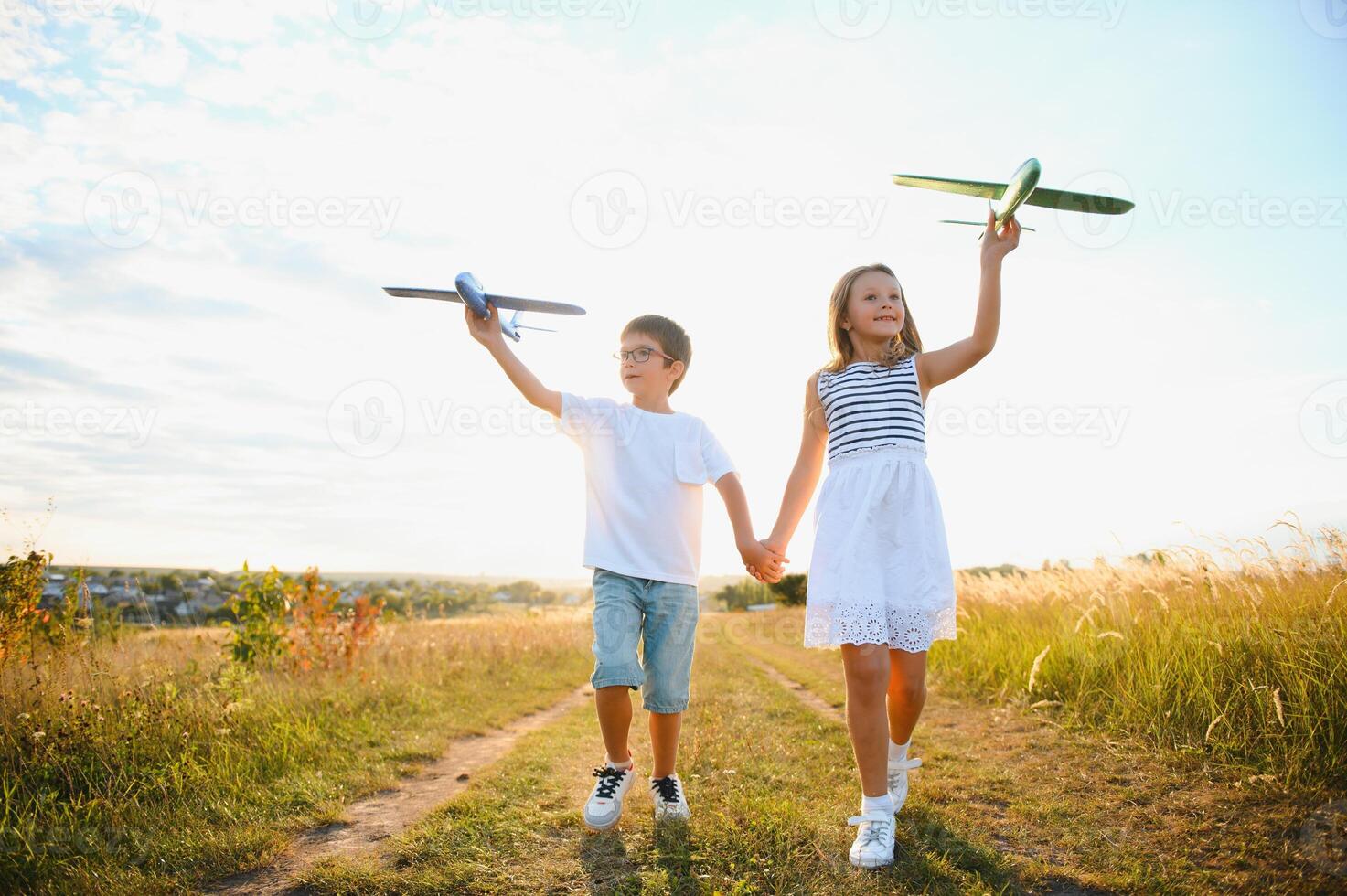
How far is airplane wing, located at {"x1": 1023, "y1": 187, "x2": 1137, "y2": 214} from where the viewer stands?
11.9ft

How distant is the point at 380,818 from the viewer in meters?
3.97

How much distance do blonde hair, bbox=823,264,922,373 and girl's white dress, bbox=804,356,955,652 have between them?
0.58ft

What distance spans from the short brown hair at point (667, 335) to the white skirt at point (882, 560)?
1252 millimetres

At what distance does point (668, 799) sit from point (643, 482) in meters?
1.51

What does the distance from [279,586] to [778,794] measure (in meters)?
6.04

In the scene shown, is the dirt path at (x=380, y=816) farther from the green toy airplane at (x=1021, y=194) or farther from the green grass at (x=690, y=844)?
the green toy airplane at (x=1021, y=194)

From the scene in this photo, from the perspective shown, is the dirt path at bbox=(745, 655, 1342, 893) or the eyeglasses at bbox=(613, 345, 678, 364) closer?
the dirt path at bbox=(745, 655, 1342, 893)

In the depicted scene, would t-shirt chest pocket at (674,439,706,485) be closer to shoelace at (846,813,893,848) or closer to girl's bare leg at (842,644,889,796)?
girl's bare leg at (842,644,889,796)

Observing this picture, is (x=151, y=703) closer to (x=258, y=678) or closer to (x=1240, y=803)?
(x=258, y=678)

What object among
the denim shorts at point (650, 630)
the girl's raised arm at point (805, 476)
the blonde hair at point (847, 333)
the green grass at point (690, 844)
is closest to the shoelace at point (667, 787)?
the green grass at point (690, 844)

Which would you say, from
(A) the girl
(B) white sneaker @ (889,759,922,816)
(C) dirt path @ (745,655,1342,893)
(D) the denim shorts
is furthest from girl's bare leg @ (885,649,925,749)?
(D) the denim shorts

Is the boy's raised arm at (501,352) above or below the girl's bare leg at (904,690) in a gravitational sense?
above

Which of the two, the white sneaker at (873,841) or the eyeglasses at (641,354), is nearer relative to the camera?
the white sneaker at (873,841)

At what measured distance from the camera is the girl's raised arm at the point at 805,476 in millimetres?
3967
